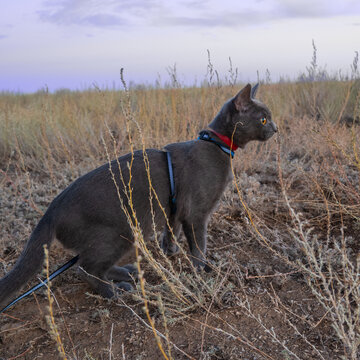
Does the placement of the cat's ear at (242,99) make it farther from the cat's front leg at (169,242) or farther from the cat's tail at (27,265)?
the cat's tail at (27,265)

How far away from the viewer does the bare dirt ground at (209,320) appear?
73.3 inches

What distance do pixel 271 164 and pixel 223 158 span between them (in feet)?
6.81

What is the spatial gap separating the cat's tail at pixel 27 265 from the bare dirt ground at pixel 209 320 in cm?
17

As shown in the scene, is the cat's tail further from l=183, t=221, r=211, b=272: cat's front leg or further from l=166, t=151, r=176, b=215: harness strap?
l=183, t=221, r=211, b=272: cat's front leg

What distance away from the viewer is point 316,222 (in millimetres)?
3121

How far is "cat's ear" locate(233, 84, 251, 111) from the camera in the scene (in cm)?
259

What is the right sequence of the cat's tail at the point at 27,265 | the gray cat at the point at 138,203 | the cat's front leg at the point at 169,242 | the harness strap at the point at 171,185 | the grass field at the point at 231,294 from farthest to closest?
the cat's front leg at the point at 169,242 → the harness strap at the point at 171,185 → the gray cat at the point at 138,203 → the cat's tail at the point at 27,265 → the grass field at the point at 231,294

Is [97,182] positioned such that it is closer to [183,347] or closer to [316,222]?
[183,347]

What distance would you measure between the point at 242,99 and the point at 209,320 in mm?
1445

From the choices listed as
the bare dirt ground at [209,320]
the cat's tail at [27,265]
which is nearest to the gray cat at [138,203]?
the cat's tail at [27,265]

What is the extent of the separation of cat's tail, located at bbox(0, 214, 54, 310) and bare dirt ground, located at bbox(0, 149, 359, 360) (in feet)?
0.54

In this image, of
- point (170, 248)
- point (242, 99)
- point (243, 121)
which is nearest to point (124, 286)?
point (170, 248)

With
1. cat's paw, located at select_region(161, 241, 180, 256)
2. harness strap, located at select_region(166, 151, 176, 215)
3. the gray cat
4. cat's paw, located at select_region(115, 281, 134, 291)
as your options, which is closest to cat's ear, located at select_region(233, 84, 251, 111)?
the gray cat

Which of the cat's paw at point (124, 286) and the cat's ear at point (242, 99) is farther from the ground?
the cat's ear at point (242, 99)
